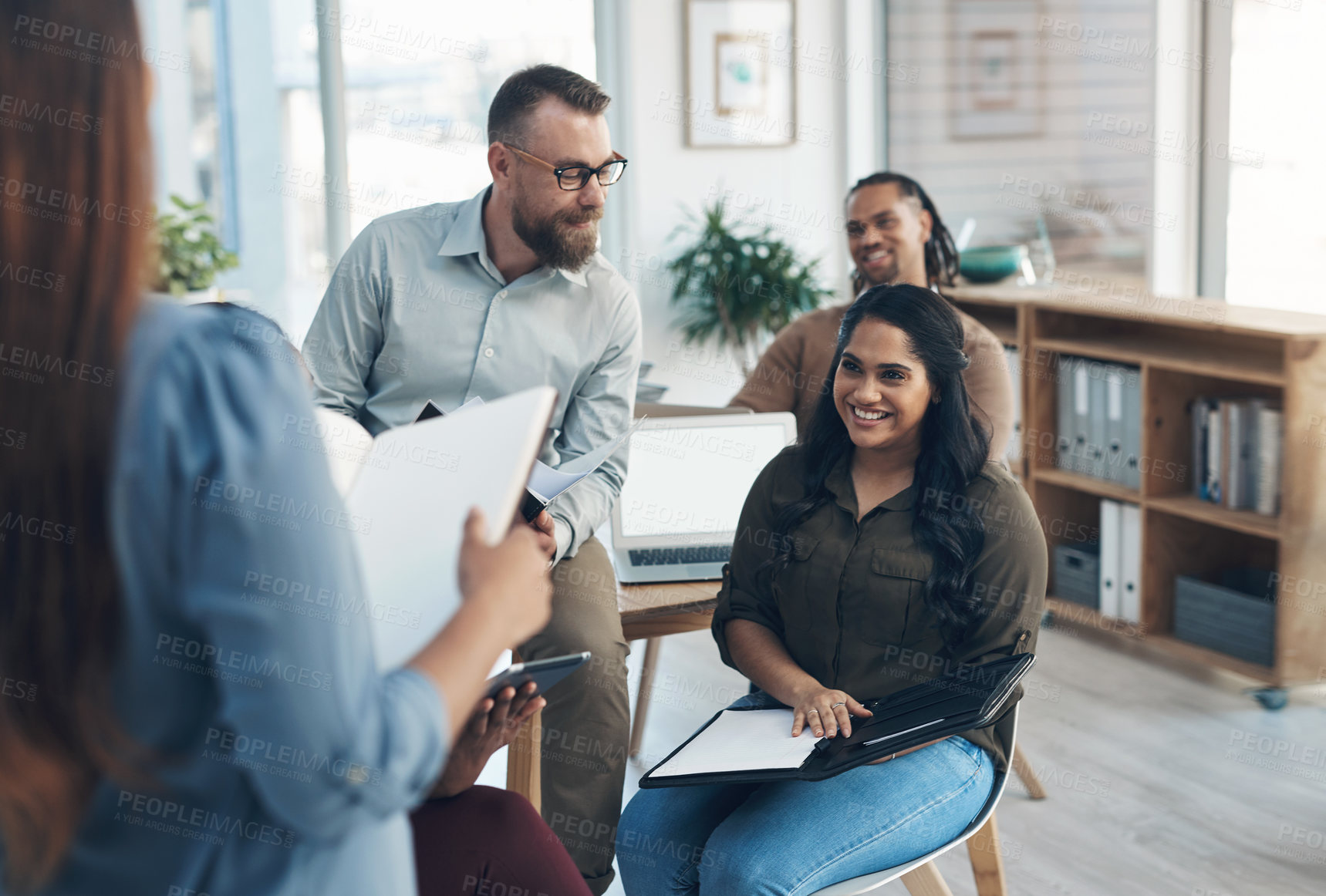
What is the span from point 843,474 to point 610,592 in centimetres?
51

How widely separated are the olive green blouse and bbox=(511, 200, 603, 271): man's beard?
723 millimetres

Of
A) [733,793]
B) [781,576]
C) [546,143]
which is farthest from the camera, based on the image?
[546,143]

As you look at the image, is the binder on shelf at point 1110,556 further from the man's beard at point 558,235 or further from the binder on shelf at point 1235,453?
the man's beard at point 558,235

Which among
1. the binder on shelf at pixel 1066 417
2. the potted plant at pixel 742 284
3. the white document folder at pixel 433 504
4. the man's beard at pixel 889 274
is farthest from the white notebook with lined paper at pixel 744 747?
the potted plant at pixel 742 284

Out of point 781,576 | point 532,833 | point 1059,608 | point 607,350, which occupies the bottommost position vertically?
point 1059,608

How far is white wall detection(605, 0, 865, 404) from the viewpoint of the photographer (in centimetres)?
521

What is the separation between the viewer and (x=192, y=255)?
4848 millimetres

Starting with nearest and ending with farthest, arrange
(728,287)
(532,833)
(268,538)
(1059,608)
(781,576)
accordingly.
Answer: (268,538) < (532,833) < (781,576) < (1059,608) < (728,287)

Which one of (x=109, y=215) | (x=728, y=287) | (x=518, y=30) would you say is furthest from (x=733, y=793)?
(x=518, y=30)

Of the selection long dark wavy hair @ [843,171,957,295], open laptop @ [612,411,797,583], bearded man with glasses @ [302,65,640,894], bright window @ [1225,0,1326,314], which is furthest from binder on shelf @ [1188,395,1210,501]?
bearded man with glasses @ [302,65,640,894]

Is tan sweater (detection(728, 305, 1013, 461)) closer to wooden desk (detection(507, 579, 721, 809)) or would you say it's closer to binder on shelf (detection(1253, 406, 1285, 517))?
wooden desk (detection(507, 579, 721, 809))

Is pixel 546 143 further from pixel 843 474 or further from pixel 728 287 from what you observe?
pixel 728 287

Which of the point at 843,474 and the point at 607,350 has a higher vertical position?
the point at 607,350

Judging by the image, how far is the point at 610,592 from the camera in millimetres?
2164
